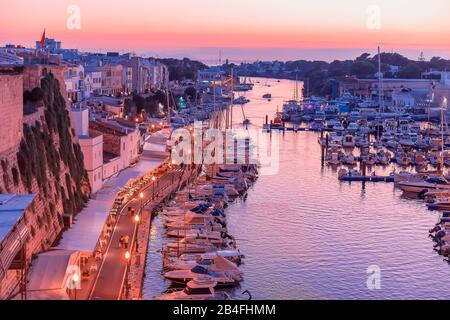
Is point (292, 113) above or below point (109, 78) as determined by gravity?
below

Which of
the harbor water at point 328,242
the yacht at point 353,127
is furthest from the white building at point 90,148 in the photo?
the yacht at point 353,127

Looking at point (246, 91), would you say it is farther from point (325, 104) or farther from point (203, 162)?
point (203, 162)

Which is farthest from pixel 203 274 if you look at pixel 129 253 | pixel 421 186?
pixel 421 186

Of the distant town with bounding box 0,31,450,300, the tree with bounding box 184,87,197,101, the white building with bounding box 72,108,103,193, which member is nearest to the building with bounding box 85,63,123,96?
the distant town with bounding box 0,31,450,300

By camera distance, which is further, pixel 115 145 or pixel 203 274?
pixel 115 145

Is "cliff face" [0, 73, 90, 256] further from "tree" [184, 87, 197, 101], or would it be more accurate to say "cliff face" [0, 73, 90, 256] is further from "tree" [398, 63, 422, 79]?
"tree" [398, 63, 422, 79]

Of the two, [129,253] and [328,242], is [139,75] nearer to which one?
[328,242]

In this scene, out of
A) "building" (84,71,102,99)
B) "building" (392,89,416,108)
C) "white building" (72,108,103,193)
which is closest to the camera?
"white building" (72,108,103,193)
